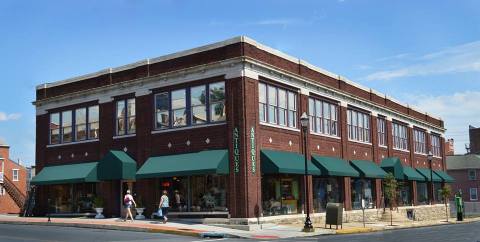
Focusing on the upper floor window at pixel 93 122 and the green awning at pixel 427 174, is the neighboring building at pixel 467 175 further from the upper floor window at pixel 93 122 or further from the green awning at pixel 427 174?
the upper floor window at pixel 93 122

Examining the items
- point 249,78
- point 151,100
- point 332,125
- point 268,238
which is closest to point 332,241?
point 268,238

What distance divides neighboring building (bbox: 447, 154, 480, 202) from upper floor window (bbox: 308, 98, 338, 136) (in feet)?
175

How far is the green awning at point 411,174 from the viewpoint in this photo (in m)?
49.9

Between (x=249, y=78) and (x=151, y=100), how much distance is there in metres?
6.70

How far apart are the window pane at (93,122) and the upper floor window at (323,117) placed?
13434mm

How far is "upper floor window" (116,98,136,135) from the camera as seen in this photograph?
114 ft

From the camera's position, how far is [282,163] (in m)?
30.5

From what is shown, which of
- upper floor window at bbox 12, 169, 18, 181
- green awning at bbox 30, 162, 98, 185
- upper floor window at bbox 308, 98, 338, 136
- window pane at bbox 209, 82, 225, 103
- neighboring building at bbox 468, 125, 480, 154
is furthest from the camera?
neighboring building at bbox 468, 125, 480, 154

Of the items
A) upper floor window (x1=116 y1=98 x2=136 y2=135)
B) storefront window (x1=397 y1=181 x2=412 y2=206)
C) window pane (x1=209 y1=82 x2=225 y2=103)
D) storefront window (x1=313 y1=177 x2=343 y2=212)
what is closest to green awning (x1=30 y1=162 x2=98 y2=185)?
upper floor window (x1=116 y1=98 x2=136 y2=135)

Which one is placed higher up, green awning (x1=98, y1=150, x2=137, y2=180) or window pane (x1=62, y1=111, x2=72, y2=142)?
window pane (x1=62, y1=111, x2=72, y2=142)

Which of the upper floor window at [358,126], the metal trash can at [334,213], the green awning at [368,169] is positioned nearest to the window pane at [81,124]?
the metal trash can at [334,213]

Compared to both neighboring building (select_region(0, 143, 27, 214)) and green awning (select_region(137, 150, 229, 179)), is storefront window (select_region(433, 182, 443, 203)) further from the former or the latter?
neighboring building (select_region(0, 143, 27, 214))

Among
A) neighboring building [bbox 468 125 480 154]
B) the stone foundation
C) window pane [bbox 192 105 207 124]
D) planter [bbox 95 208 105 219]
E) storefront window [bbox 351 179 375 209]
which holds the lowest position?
the stone foundation

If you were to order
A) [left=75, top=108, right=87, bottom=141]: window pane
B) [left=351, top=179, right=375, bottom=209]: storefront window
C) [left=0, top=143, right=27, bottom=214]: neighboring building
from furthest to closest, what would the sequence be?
[left=0, top=143, right=27, bottom=214]: neighboring building
[left=351, top=179, right=375, bottom=209]: storefront window
[left=75, top=108, right=87, bottom=141]: window pane
